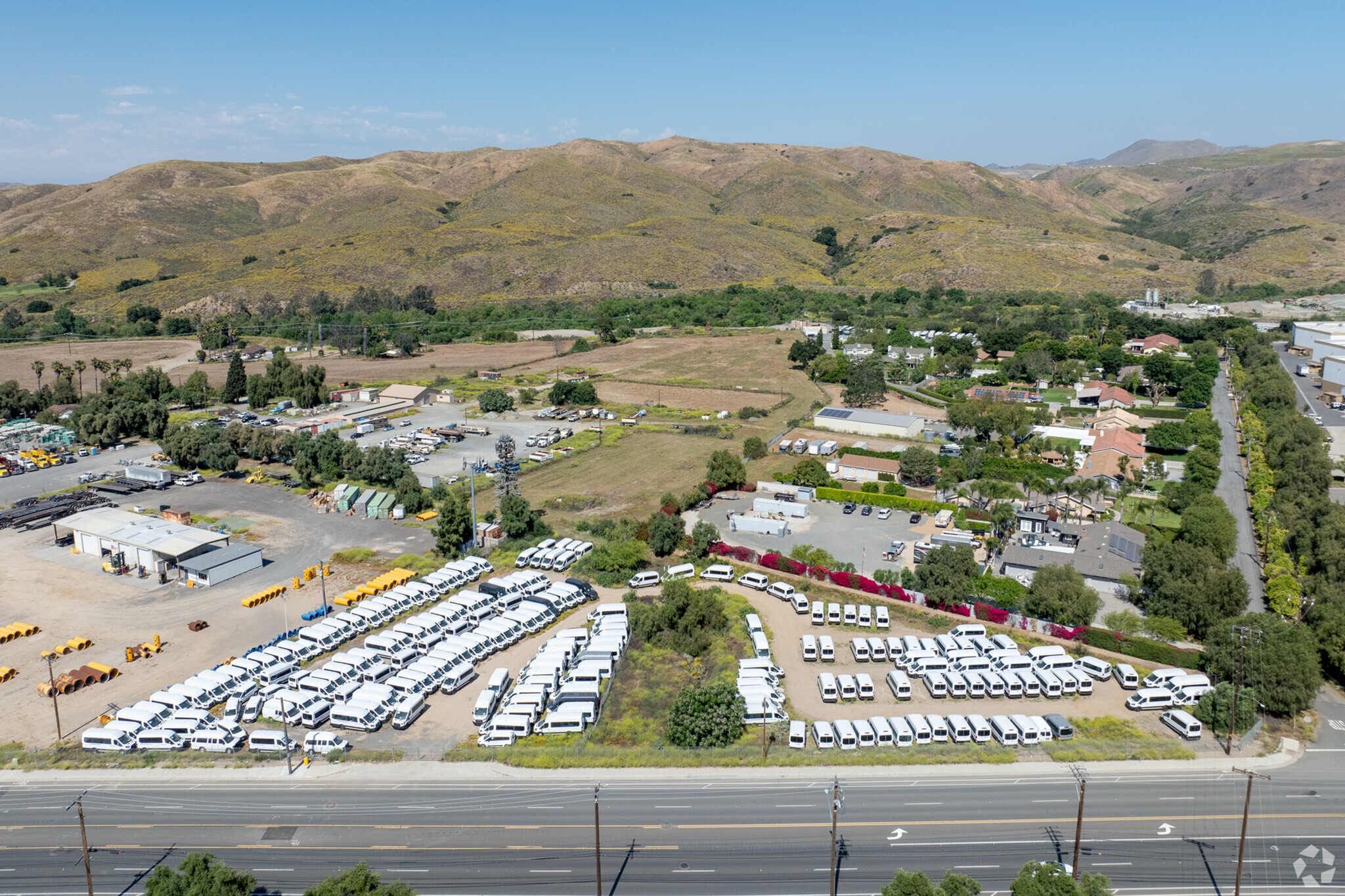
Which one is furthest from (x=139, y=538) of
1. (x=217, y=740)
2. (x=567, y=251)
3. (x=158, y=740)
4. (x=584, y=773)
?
(x=567, y=251)

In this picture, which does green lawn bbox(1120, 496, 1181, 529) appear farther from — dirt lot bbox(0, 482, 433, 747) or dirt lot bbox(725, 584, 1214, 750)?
dirt lot bbox(0, 482, 433, 747)

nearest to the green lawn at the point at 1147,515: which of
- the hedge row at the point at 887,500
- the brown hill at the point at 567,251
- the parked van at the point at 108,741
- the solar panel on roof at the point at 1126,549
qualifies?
the solar panel on roof at the point at 1126,549

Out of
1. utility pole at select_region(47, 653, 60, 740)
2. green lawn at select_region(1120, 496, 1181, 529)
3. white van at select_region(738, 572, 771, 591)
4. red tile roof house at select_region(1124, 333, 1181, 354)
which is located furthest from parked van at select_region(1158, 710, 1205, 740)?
red tile roof house at select_region(1124, 333, 1181, 354)

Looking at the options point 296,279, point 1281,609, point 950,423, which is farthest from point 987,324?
point 296,279

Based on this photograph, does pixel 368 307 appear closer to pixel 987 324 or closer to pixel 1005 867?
pixel 987 324

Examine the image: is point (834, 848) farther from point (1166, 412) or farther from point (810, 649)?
point (1166, 412)

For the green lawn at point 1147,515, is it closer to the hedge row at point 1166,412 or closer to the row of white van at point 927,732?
the row of white van at point 927,732
